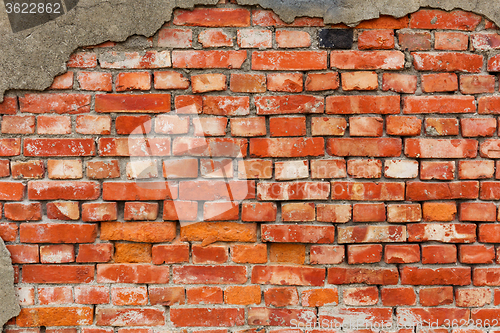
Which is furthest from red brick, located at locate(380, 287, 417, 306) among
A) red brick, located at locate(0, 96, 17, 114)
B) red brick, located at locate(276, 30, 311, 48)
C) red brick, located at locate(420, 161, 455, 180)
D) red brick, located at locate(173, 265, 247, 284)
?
red brick, located at locate(0, 96, 17, 114)

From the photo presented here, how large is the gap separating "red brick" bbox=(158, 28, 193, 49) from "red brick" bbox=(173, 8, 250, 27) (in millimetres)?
36

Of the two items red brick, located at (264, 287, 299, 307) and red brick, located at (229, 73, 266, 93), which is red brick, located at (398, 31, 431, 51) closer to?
red brick, located at (229, 73, 266, 93)

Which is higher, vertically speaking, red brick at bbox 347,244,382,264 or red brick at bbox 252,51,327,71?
red brick at bbox 252,51,327,71

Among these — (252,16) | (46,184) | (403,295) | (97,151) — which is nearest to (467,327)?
(403,295)

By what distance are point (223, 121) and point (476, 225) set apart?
1.17 m

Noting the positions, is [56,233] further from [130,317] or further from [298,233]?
[298,233]

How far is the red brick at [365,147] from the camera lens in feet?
4.50

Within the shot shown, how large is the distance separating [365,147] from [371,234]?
0.37m

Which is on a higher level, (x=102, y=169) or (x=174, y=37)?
(x=174, y=37)

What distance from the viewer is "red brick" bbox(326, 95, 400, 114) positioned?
1.37 m

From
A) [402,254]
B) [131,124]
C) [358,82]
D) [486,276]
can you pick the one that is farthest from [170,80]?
[486,276]

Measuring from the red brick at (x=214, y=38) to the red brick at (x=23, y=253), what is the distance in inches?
44.0

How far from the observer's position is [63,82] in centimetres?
136

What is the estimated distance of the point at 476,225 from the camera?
4.56 feet
